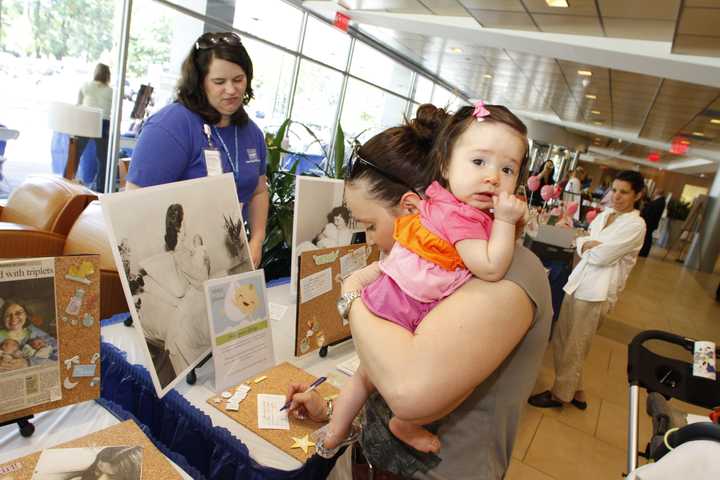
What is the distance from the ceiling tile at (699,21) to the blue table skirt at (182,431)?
5.04m

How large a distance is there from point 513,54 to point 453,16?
145cm

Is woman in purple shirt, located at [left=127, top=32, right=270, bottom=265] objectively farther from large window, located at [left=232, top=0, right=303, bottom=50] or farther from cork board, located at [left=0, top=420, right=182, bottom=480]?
large window, located at [left=232, top=0, right=303, bottom=50]

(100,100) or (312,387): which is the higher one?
(100,100)

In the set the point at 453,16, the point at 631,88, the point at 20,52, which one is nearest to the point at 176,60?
the point at 20,52

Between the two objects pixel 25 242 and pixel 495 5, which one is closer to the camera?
pixel 25 242

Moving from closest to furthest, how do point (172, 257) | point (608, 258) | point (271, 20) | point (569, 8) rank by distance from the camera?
point (172, 257) → point (608, 258) → point (569, 8) → point (271, 20)

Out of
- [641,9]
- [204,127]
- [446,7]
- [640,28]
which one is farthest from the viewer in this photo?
[446,7]

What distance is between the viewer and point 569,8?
215 inches

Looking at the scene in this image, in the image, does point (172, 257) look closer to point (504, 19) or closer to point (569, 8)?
point (569, 8)

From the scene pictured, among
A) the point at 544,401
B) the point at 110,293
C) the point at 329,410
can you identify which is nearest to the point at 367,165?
the point at 329,410

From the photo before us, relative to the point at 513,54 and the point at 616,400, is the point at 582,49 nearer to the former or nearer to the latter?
the point at 513,54

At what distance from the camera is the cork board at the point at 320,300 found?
1.59m

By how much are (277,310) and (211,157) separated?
2.22 ft

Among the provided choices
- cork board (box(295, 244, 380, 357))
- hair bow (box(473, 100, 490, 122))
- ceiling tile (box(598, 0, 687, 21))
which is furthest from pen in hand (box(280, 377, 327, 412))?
ceiling tile (box(598, 0, 687, 21))
